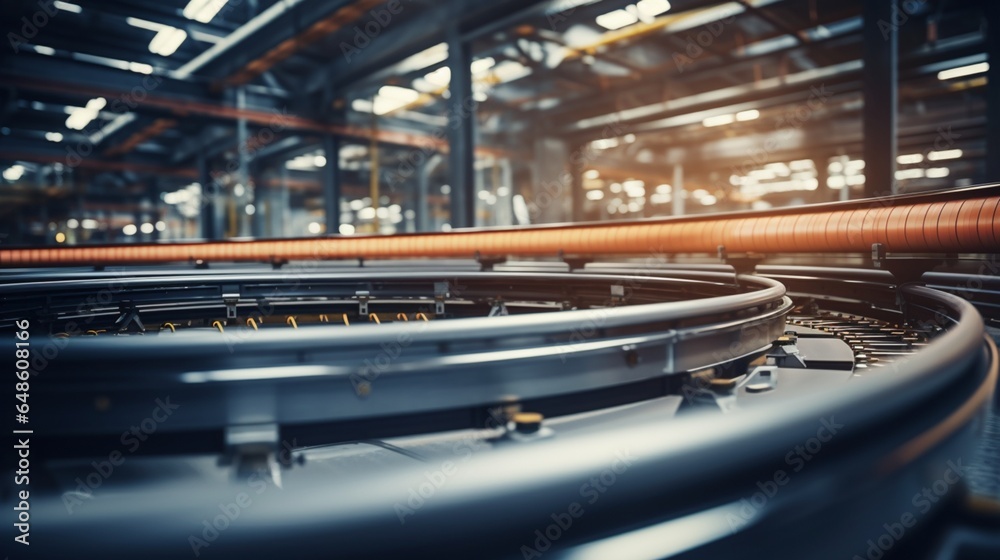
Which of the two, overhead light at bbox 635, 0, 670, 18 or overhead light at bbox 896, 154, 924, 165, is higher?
overhead light at bbox 635, 0, 670, 18

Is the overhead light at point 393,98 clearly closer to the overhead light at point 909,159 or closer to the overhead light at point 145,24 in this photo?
the overhead light at point 145,24

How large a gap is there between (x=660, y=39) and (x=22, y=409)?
37.3 feet

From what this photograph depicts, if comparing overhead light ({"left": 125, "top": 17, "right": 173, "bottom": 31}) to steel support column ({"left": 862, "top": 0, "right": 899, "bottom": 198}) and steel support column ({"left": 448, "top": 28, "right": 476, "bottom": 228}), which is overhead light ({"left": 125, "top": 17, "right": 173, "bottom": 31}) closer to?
steel support column ({"left": 448, "top": 28, "right": 476, "bottom": 228})

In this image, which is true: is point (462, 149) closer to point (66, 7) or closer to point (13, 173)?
point (66, 7)

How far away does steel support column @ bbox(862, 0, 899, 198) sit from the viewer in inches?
272

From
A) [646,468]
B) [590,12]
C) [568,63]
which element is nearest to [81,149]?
[568,63]

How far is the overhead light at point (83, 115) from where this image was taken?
1248 cm

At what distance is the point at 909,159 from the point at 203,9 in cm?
2027

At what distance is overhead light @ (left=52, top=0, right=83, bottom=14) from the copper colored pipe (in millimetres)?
4084

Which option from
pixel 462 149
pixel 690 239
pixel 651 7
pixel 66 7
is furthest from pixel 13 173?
pixel 690 239

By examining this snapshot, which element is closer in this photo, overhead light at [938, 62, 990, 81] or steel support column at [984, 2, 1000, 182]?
steel support column at [984, 2, 1000, 182]

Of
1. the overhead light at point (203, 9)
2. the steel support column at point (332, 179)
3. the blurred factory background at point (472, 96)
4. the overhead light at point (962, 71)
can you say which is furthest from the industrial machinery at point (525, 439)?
the steel support column at point (332, 179)

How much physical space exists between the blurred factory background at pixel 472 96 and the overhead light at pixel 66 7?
66 mm

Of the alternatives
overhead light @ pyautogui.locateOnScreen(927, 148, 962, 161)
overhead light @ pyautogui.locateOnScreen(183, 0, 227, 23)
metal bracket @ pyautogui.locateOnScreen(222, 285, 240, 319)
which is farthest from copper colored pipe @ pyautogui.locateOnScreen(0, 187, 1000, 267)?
overhead light @ pyautogui.locateOnScreen(927, 148, 962, 161)
